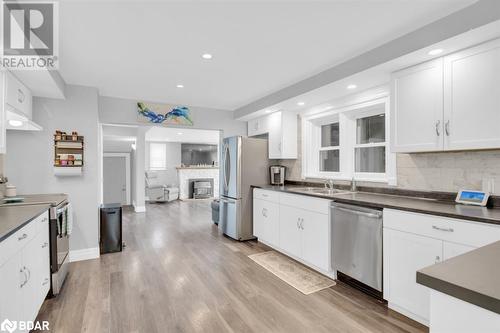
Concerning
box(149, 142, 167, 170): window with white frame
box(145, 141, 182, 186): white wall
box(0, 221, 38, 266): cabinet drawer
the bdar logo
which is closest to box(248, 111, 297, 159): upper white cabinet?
box(0, 221, 38, 266): cabinet drawer

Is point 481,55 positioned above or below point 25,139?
above

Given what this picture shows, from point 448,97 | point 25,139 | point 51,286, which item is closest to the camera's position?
point 448,97

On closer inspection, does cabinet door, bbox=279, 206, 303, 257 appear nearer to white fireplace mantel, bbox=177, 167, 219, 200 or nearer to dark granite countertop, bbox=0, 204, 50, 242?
dark granite countertop, bbox=0, 204, 50, 242

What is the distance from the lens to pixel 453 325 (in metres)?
0.72

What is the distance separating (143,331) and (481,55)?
11.2 feet

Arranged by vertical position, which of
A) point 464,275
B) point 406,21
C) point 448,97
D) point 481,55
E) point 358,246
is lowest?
point 358,246

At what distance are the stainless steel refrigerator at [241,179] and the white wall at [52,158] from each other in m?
2.06

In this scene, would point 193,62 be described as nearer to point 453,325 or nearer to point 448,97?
point 448,97

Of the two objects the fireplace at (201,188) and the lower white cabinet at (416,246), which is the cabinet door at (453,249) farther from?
the fireplace at (201,188)

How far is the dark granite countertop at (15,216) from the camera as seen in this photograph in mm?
1589

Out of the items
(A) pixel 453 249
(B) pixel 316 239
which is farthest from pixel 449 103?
(B) pixel 316 239

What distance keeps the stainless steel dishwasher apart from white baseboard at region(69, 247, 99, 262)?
326 cm

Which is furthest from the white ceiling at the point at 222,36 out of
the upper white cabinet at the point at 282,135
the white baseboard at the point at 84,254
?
the white baseboard at the point at 84,254

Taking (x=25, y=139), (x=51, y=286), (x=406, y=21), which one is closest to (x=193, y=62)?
(x=406, y=21)
